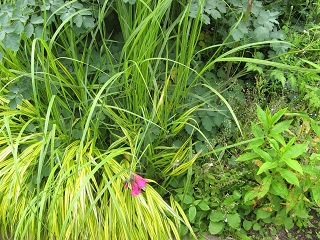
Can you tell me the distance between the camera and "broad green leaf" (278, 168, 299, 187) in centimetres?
150

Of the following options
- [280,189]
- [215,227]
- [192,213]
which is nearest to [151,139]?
[192,213]

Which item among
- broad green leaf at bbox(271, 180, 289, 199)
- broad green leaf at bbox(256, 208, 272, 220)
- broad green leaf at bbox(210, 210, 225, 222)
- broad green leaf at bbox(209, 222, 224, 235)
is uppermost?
broad green leaf at bbox(271, 180, 289, 199)

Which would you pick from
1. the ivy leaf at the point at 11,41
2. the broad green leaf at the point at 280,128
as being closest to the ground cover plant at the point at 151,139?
the broad green leaf at the point at 280,128

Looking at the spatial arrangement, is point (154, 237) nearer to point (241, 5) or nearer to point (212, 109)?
point (212, 109)

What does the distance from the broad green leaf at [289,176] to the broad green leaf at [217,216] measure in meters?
0.38

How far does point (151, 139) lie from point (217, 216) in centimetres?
49

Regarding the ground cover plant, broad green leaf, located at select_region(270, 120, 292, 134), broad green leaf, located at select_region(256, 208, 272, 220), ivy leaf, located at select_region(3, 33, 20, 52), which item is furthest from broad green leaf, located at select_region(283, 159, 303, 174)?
ivy leaf, located at select_region(3, 33, 20, 52)

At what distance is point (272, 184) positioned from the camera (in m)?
1.62

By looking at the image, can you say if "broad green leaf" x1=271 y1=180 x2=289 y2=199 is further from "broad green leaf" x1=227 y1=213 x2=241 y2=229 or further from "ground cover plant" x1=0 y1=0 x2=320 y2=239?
"broad green leaf" x1=227 y1=213 x2=241 y2=229

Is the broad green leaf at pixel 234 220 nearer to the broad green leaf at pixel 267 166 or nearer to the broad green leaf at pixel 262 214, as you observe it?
the broad green leaf at pixel 262 214

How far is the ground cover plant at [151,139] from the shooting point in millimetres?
1603

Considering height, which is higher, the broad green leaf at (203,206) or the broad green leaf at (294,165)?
the broad green leaf at (294,165)

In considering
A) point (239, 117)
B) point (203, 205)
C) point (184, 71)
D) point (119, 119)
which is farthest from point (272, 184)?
point (119, 119)

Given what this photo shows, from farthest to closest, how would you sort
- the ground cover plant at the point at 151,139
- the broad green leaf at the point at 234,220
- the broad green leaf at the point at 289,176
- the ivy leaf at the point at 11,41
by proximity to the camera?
the broad green leaf at the point at 234,220 → the ground cover plant at the point at 151,139 → the broad green leaf at the point at 289,176 → the ivy leaf at the point at 11,41
